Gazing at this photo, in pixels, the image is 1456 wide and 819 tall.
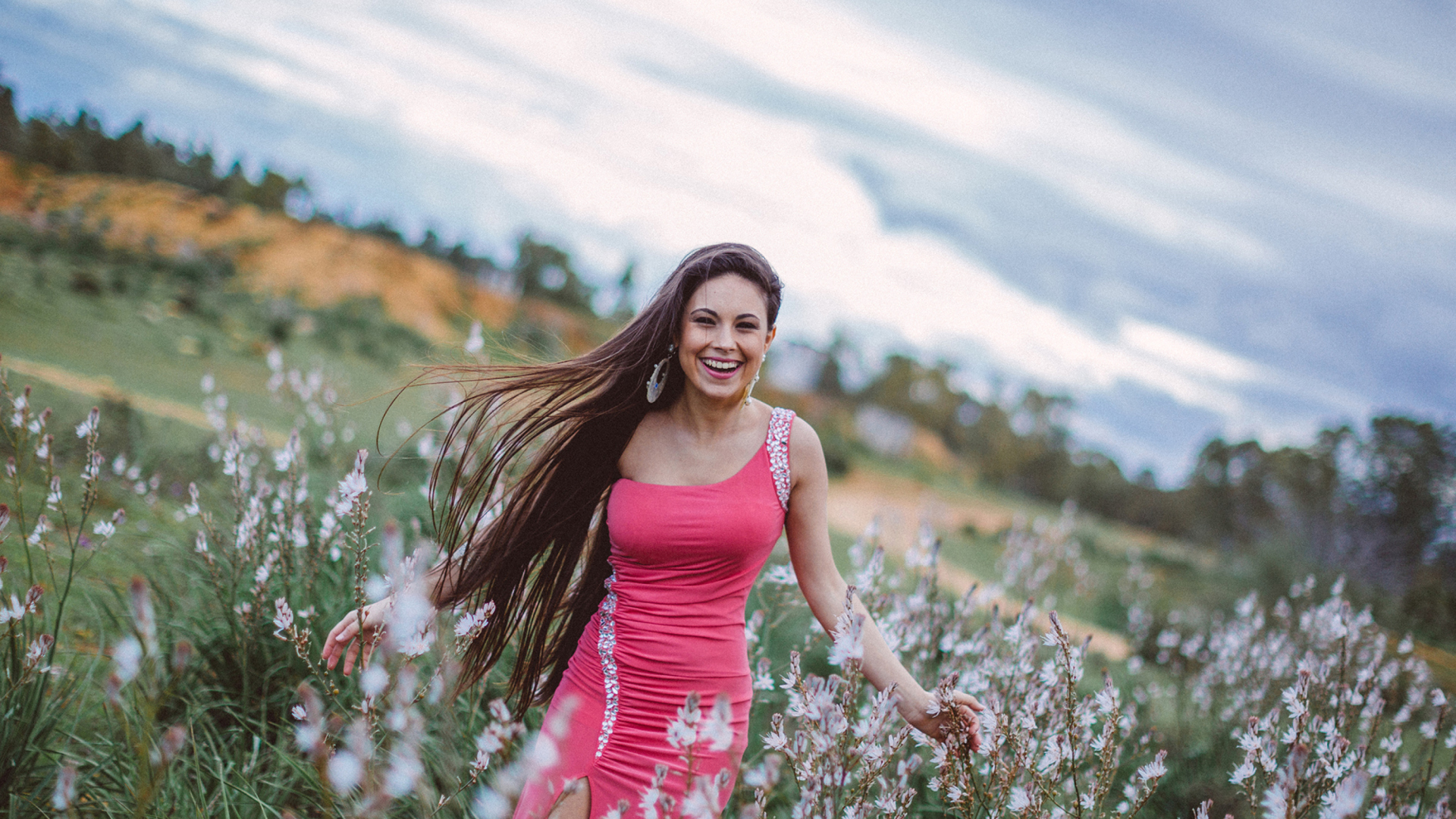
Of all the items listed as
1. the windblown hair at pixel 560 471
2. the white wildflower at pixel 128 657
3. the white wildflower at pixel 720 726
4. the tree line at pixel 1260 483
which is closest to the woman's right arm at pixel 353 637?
the windblown hair at pixel 560 471

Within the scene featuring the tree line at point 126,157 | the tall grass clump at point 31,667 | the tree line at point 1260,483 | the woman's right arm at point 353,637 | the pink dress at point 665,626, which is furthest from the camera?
the tree line at point 126,157

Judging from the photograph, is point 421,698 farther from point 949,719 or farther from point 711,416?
point 949,719

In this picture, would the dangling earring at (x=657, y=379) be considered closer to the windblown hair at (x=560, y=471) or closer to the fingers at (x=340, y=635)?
the windblown hair at (x=560, y=471)

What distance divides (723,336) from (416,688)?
1457mm

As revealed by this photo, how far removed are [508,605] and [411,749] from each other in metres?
1.90

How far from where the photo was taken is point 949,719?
2.22 metres

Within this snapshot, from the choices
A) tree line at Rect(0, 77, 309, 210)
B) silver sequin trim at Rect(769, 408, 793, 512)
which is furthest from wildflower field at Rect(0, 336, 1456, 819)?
tree line at Rect(0, 77, 309, 210)

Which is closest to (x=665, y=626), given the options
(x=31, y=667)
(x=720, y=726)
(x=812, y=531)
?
(x=812, y=531)

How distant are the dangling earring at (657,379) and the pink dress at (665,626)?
37cm

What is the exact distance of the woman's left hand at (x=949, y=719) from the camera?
2252 millimetres

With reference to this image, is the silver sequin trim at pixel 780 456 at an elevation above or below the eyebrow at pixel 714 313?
below

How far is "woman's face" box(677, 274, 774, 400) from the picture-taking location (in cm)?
283

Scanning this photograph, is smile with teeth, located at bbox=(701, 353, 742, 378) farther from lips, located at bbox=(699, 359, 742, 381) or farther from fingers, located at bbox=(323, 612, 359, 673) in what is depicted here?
fingers, located at bbox=(323, 612, 359, 673)

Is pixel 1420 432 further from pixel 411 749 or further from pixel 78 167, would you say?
pixel 78 167
